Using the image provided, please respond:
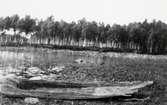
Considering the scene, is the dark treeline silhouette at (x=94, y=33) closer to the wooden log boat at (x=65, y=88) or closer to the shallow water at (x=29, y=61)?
the shallow water at (x=29, y=61)

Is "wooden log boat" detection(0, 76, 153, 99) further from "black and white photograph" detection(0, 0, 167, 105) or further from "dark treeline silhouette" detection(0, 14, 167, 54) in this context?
"dark treeline silhouette" detection(0, 14, 167, 54)

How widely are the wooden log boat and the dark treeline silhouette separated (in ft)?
192

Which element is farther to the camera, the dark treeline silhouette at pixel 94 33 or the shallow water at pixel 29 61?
the dark treeline silhouette at pixel 94 33

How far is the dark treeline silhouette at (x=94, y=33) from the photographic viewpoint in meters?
71.1

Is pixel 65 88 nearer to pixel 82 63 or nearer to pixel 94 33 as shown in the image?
pixel 82 63

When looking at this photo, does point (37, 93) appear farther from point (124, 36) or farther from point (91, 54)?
point (124, 36)

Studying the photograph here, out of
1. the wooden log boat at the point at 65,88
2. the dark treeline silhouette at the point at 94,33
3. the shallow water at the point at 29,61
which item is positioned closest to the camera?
the wooden log boat at the point at 65,88

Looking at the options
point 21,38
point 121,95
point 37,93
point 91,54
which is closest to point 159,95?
point 121,95

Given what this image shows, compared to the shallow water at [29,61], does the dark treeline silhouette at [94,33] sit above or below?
above

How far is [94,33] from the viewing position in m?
79.6

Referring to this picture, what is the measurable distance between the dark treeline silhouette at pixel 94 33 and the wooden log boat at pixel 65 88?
58.5 m

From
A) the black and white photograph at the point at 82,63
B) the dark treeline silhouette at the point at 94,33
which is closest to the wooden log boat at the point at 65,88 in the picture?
the black and white photograph at the point at 82,63

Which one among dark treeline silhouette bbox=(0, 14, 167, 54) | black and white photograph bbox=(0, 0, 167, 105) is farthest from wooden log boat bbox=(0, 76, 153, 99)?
dark treeline silhouette bbox=(0, 14, 167, 54)

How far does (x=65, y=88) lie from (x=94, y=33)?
67581 millimetres
